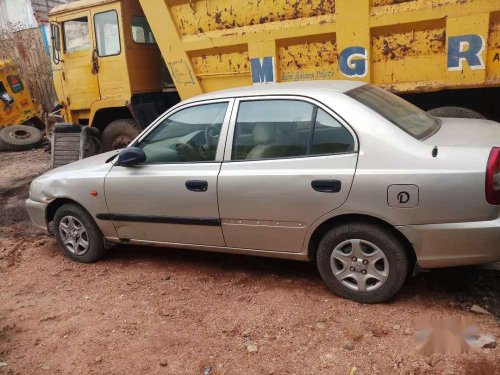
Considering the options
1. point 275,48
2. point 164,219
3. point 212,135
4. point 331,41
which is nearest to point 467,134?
point 212,135

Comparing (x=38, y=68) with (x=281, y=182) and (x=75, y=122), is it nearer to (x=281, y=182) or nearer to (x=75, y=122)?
(x=75, y=122)

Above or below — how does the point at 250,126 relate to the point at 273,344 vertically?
above

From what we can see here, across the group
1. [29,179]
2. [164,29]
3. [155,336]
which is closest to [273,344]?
[155,336]

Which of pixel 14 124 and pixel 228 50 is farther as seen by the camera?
pixel 14 124

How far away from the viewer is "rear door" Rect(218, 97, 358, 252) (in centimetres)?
311

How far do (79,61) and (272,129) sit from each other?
513 centimetres

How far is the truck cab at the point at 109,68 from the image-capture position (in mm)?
6973

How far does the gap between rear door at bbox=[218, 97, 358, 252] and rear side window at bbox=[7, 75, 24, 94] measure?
33.6 feet

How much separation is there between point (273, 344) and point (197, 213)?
118 centimetres

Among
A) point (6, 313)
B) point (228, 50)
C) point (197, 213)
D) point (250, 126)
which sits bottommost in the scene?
point (6, 313)

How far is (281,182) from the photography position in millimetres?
3229

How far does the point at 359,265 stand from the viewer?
3.14m

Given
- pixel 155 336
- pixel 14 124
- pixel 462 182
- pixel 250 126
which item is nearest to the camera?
pixel 462 182

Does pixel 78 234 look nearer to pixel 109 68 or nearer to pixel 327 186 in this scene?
pixel 327 186
